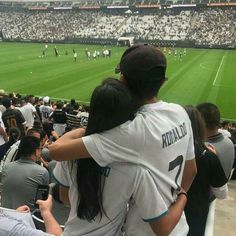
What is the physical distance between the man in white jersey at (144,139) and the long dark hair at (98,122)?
0.06 meters

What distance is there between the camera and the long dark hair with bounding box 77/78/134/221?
7.37ft

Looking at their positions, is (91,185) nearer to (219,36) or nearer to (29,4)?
(219,36)

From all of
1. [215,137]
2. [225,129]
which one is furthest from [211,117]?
[225,129]

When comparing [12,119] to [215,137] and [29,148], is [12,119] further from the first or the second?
[215,137]

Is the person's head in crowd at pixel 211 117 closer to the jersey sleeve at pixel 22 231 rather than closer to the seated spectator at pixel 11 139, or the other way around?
the jersey sleeve at pixel 22 231

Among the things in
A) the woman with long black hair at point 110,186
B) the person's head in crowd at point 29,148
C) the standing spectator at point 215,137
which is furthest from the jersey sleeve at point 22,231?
the person's head in crowd at point 29,148

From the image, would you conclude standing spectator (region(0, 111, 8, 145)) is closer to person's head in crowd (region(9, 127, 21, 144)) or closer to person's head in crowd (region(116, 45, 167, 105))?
person's head in crowd (region(9, 127, 21, 144))

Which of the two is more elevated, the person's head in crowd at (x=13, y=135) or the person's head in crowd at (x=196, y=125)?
the person's head in crowd at (x=196, y=125)

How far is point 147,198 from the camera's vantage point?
2.33 m

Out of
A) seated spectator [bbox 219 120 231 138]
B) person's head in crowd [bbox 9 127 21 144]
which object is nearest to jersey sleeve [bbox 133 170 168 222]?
person's head in crowd [bbox 9 127 21 144]

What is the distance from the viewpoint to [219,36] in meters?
68.0

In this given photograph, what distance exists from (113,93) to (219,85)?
26971 millimetres

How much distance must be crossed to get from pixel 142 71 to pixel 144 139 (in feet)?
1.26

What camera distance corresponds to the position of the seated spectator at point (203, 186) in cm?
352
